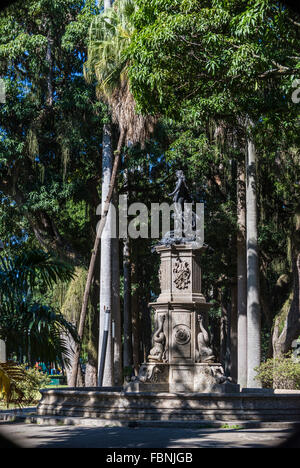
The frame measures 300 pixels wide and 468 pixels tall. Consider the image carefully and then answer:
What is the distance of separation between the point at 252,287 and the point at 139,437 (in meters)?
12.8

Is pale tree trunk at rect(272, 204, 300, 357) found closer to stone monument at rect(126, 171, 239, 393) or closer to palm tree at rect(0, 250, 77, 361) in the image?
stone monument at rect(126, 171, 239, 393)

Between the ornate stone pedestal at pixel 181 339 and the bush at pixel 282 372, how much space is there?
12.9 ft

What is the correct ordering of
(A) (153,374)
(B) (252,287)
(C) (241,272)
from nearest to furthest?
(A) (153,374) < (B) (252,287) < (C) (241,272)

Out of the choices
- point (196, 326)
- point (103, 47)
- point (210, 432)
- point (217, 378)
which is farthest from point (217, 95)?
point (103, 47)

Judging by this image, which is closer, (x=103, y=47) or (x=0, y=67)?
(x=103, y=47)

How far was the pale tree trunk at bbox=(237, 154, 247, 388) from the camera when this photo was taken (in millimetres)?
24359

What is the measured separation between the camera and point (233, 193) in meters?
26.5

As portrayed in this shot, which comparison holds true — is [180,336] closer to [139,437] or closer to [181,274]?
[181,274]

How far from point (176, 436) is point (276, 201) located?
58.7ft

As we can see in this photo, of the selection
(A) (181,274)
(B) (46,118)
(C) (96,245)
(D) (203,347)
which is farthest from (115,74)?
(D) (203,347)

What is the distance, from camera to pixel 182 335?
15000 millimetres
